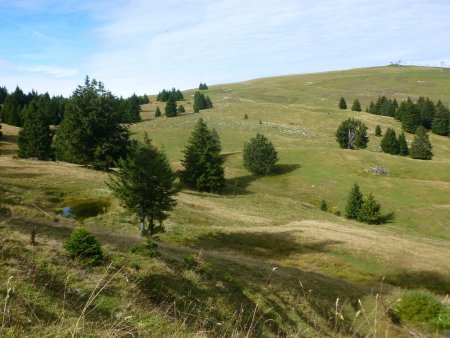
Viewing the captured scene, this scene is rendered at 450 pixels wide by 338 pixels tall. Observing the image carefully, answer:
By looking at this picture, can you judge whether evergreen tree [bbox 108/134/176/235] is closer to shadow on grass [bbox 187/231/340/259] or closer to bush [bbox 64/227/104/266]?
shadow on grass [bbox 187/231/340/259]

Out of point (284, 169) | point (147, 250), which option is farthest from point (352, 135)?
point (147, 250)

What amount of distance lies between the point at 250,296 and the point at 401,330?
1231 centimetres

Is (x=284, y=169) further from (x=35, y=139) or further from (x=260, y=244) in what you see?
(x=260, y=244)

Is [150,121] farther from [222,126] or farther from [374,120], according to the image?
[374,120]

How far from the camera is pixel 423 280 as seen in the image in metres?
36.2

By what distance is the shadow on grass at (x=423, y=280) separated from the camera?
115 feet

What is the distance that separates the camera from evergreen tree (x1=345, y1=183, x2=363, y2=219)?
66.5m

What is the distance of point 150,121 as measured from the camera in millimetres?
137000

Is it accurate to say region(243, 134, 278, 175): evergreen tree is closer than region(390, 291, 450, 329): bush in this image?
No

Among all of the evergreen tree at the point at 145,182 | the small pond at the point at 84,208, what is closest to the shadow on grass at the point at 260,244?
the evergreen tree at the point at 145,182

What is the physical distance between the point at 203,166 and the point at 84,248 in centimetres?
5221

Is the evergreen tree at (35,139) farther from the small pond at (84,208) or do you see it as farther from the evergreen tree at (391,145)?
the evergreen tree at (391,145)

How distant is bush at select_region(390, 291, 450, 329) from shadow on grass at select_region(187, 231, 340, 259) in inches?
460

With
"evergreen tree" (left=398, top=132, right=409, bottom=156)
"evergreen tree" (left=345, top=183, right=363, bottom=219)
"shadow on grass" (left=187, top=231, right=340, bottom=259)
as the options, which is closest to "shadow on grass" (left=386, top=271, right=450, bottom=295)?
"shadow on grass" (left=187, top=231, right=340, bottom=259)
